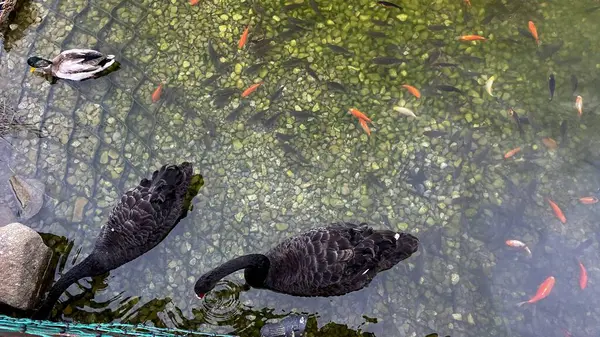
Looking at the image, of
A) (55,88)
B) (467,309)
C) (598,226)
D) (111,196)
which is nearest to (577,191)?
(598,226)

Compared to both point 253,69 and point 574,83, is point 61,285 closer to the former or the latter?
point 253,69

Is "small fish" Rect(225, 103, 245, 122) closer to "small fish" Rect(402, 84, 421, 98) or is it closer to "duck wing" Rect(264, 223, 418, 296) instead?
"duck wing" Rect(264, 223, 418, 296)

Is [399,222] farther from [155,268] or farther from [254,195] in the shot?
[155,268]

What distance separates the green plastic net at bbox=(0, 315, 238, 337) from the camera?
4.05 meters

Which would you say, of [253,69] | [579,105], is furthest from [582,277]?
[253,69]

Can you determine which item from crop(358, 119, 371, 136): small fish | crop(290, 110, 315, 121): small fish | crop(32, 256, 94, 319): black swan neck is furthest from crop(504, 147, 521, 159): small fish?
crop(32, 256, 94, 319): black swan neck

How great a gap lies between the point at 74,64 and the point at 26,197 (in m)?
1.68

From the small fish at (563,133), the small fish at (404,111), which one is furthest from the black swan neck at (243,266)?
the small fish at (563,133)

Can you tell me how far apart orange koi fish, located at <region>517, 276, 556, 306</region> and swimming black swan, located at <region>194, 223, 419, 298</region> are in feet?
4.83

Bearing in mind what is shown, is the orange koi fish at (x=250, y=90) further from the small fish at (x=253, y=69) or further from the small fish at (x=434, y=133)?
the small fish at (x=434, y=133)

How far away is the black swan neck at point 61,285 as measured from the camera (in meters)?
4.82

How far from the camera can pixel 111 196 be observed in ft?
18.9

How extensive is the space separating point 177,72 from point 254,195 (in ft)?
6.24

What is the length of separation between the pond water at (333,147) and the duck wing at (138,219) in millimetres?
399
